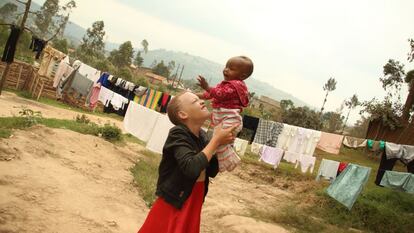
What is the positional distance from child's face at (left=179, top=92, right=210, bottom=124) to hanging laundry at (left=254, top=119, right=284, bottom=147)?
827 cm

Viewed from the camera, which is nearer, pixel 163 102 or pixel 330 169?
pixel 330 169

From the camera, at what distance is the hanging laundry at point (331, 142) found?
29.7ft

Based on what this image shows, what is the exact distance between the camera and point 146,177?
8727 mm

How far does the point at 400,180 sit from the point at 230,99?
8.26 meters

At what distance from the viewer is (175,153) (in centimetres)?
174

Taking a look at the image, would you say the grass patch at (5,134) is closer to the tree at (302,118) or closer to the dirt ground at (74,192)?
the dirt ground at (74,192)

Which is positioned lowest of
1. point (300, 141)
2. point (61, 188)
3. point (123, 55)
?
point (61, 188)

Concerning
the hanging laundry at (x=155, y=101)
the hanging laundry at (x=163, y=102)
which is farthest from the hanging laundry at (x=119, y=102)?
the hanging laundry at (x=163, y=102)

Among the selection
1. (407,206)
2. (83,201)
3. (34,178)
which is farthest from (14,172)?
(407,206)

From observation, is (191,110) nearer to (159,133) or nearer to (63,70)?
(159,133)

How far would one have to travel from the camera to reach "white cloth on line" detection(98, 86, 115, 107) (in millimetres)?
12673

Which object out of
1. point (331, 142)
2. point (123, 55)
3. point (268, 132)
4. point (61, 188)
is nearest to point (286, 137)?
point (268, 132)

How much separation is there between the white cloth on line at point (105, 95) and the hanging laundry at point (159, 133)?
4516 millimetres

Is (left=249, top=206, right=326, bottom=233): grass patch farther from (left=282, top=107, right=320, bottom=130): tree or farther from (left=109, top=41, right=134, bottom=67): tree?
(left=109, top=41, right=134, bottom=67): tree
